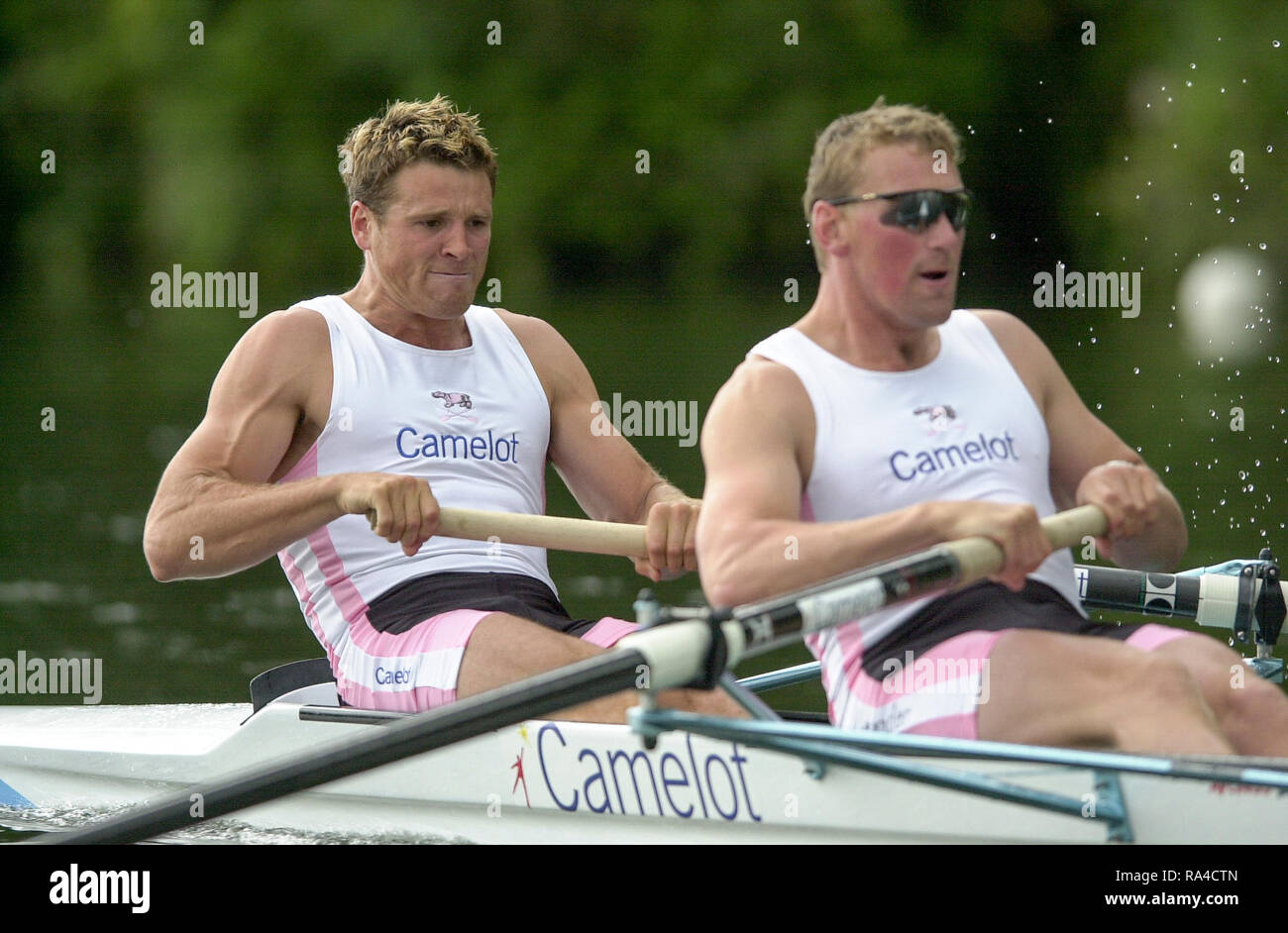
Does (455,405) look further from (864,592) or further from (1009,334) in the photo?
(864,592)

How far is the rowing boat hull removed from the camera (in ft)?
11.7

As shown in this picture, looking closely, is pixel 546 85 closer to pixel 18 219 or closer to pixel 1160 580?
pixel 18 219

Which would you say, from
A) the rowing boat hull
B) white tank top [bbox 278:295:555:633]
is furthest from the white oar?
white tank top [bbox 278:295:555:633]

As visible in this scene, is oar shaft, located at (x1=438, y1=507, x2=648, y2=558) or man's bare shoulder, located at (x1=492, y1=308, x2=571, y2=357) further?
man's bare shoulder, located at (x1=492, y1=308, x2=571, y2=357)

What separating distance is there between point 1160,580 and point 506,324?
6.35 feet

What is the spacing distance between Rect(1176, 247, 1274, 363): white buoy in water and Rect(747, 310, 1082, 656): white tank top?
17.2 m

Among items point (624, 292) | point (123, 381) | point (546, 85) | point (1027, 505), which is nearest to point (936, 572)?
point (1027, 505)

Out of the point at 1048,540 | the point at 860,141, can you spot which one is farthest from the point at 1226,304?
the point at 1048,540

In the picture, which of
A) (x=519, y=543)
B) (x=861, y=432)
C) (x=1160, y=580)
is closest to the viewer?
(x=861, y=432)

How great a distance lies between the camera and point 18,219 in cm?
3177

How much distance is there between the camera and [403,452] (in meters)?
4.70

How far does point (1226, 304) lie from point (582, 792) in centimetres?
2085

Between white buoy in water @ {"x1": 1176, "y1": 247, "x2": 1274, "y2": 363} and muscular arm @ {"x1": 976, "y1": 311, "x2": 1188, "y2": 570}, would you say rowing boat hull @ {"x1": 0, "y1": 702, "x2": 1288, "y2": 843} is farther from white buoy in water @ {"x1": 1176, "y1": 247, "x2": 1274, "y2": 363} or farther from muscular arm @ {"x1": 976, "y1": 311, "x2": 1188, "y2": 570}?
white buoy in water @ {"x1": 1176, "y1": 247, "x2": 1274, "y2": 363}
